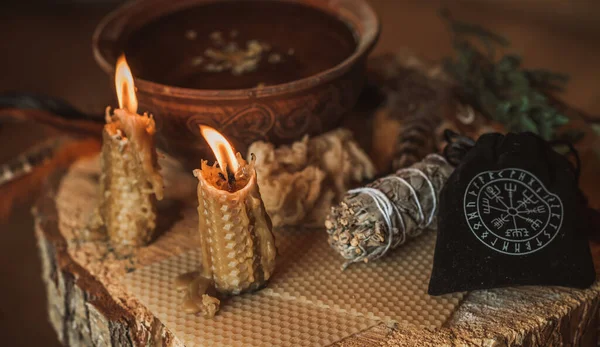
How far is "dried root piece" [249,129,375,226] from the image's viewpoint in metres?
1.04

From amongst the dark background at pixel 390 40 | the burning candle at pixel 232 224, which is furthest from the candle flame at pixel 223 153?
the dark background at pixel 390 40

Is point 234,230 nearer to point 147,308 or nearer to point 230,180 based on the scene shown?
point 230,180

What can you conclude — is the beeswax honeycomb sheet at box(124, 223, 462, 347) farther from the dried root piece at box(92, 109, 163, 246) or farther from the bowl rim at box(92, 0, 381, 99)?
the bowl rim at box(92, 0, 381, 99)

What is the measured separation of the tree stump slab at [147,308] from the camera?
90 centimetres

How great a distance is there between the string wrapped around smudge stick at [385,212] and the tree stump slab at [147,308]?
114 mm

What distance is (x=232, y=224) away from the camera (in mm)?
883

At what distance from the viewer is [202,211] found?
0.90 metres

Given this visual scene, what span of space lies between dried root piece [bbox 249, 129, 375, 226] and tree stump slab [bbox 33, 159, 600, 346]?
16 centimetres

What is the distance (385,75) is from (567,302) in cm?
64

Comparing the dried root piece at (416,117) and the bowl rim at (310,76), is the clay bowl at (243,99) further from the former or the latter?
the dried root piece at (416,117)

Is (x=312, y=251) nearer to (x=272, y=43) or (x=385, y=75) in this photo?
(x=272, y=43)

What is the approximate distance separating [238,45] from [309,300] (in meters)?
0.49

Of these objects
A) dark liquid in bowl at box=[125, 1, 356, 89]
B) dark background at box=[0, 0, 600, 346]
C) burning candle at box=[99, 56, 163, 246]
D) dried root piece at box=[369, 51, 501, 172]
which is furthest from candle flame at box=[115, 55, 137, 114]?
dark background at box=[0, 0, 600, 346]

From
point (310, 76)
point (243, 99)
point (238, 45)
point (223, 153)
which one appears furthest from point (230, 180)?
point (238, 45)
